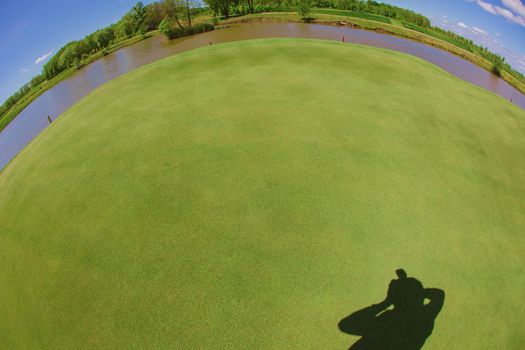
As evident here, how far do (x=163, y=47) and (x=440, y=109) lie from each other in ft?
89.5

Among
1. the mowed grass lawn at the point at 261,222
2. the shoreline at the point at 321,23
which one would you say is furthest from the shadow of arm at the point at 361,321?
the shoreline at the point at 321,23

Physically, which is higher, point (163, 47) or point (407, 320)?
point (163, 47)

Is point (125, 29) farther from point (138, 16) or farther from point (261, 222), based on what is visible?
point (261, 222)

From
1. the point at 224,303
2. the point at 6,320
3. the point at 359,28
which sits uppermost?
the point at 359,28

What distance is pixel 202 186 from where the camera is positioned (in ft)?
21.6

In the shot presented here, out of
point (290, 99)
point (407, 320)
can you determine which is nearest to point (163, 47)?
point (290, 99)

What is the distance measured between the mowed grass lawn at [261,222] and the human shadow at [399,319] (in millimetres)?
143

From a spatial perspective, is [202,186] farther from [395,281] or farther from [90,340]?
[395,281]

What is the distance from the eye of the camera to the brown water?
18.8m

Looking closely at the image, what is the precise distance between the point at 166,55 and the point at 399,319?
26.4 m

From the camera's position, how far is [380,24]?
2966 cm

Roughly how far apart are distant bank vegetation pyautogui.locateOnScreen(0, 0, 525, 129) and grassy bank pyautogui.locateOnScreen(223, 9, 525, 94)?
380 mm

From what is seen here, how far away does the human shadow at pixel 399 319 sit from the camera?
4.39 meters

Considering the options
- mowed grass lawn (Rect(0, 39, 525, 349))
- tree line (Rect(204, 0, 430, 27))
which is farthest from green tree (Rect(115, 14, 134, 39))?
mowed grass lawn (Rect(0, 39, 525, 349))
